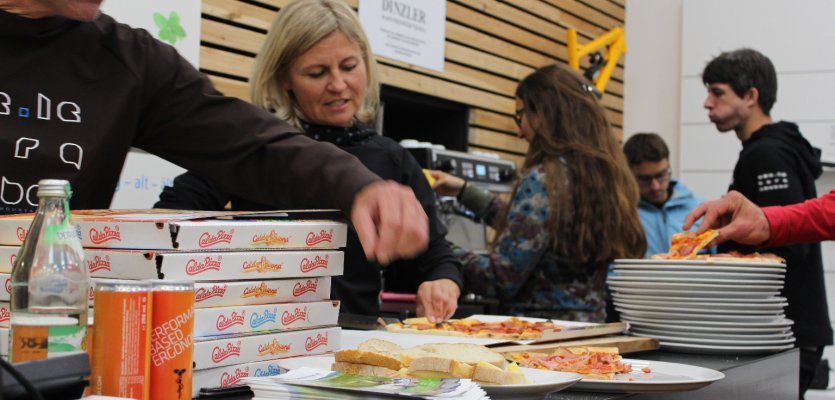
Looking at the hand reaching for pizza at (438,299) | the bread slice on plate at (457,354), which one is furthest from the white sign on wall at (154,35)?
the bread slice on plate at (457,354)

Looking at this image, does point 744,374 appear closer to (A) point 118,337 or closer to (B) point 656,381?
(B) point 656,381

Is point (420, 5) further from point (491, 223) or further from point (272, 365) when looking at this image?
point (272, 365)

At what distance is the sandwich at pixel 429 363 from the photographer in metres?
1.15

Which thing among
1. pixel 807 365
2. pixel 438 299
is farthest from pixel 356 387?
pixel 807 365

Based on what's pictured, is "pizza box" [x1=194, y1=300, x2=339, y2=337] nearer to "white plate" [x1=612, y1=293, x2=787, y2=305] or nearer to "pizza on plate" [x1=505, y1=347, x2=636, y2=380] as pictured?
"pizza on plate" [x1=505, y1=347, x2=636, y2=380]

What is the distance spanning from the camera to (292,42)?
2.49m

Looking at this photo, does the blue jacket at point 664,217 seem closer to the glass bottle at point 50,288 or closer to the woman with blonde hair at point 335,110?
the woman with blonde hair at point 335,110

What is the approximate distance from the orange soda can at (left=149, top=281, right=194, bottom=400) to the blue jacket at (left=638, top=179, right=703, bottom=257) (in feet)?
14.4

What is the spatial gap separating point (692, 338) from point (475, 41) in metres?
4.66

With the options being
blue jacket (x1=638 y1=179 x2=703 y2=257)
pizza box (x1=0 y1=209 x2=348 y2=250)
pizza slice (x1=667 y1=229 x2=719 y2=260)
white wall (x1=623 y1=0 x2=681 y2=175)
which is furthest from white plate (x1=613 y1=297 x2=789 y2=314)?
white wall (x1=623 y1=0 x2=681 y2=175)

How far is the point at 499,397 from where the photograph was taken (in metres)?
1.15

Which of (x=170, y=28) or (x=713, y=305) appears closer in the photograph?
(x=713, y=305)

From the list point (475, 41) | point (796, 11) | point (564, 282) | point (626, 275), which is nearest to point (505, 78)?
point (475, 41)

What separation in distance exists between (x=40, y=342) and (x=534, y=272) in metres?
2.51
